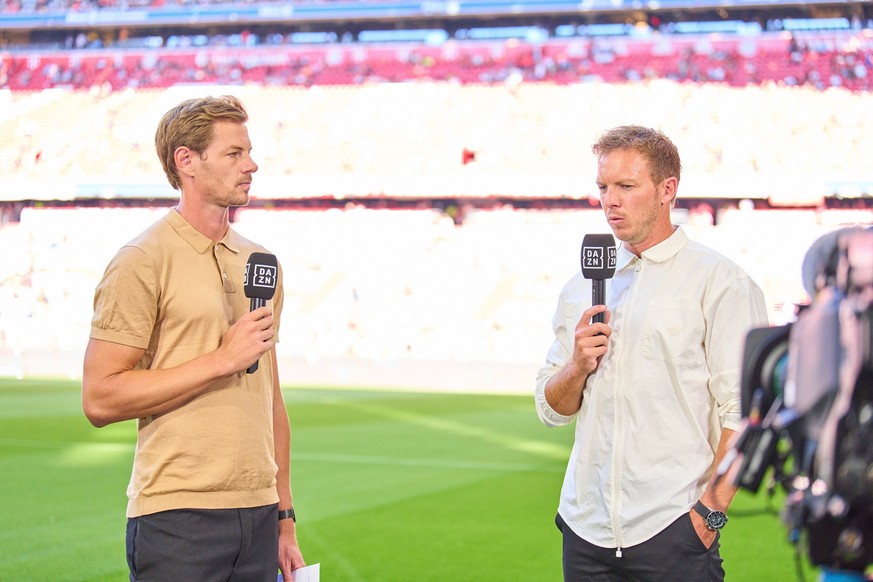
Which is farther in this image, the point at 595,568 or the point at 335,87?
the point at 335,87

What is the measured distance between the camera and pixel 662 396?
2922mm

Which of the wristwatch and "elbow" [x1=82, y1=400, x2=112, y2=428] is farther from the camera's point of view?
the wristwatch

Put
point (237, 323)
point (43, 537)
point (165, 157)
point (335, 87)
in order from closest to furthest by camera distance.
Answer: point (237, 323)
point (165, 157)
point (43, 537)
point (335, 87)

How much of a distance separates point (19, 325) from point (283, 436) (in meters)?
25.0

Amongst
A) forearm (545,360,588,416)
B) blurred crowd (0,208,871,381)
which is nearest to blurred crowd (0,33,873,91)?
blurred crowd (0,208,871,381)

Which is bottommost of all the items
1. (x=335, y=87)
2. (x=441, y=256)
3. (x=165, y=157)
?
(x=441, y=256)

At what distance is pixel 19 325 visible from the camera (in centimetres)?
2588

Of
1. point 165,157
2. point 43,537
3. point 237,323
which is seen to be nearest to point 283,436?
point 237,323

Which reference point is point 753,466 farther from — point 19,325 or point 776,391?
point 19,325

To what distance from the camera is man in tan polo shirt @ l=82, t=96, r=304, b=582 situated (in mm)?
2615

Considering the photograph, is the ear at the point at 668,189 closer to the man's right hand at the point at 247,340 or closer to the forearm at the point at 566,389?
the forearm at the point at 566,389

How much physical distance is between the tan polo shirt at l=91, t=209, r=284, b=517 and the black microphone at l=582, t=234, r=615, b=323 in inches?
40.9

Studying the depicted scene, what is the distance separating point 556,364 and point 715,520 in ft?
2.49

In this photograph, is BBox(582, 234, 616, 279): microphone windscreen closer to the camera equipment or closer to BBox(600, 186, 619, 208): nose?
BBox(600, 186, 619, 208): nose
